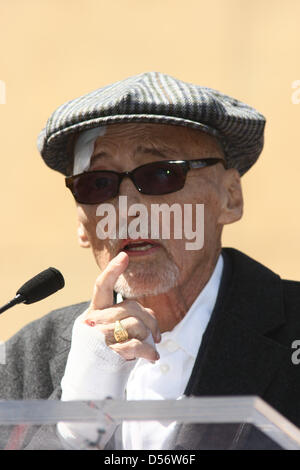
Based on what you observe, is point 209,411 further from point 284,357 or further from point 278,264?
point 278,264

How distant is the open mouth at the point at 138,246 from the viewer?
1864 mm

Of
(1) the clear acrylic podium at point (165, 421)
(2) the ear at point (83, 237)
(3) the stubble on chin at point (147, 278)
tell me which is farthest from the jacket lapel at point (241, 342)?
(1) the clear acrylic podium at point (165, 421)

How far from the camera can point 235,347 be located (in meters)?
1.82

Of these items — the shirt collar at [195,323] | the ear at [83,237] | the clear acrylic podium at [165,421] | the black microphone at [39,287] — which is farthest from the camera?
the ear at [83,237]

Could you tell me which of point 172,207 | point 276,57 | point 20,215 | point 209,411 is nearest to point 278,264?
point 276,57

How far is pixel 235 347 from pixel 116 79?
62.2 inches

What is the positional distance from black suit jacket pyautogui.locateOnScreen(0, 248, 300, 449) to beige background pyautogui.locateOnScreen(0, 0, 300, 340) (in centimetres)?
90

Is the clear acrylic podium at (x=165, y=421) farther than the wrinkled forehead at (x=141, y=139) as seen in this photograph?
No

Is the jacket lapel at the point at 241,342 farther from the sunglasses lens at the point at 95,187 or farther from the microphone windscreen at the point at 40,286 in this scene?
the microphone windscreen at the point at 40,286

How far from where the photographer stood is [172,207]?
6.22ft

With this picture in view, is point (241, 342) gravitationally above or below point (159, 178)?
below

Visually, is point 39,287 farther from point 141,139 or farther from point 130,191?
point 141,139

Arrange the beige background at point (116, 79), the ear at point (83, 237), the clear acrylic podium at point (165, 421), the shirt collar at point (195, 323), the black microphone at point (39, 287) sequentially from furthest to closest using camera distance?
the beige background at point (116, 79) < the ear at point (83, 237) < the shirt collar at point (195, 323) < the black microphone at point (39, 287) < the clear acrylic podium at point (165, 421)

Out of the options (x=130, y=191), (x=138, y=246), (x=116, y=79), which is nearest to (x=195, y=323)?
(x=138, y=246)
